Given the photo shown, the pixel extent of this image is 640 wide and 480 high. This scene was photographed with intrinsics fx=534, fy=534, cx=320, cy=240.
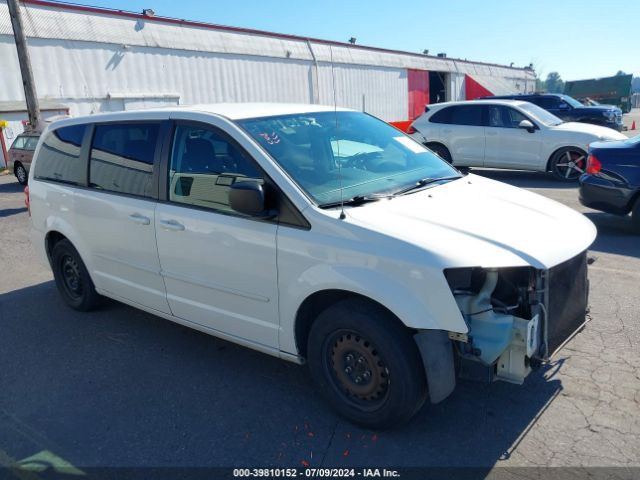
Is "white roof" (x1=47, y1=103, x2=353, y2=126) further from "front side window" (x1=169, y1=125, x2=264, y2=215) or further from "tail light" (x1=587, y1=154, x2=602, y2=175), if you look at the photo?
"tail light" (x1=587, y1=154, x2=602, y2=175)

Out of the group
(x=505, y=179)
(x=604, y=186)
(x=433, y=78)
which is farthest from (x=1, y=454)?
(x=433, y=78)

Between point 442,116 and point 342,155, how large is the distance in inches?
369

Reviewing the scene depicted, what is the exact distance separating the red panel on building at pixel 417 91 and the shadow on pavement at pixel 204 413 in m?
33.2

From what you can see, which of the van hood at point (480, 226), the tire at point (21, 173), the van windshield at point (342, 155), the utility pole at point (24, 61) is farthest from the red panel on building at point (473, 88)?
the van hood at point (480, 226)

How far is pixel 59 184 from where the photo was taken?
4820 mm

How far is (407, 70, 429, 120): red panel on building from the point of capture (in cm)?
3556

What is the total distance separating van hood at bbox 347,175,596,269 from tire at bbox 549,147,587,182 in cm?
810

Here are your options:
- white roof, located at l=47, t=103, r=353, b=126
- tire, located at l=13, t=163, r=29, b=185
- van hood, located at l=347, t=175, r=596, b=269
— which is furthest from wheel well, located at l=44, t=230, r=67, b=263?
tire, located at l=13, t=163, r=29, b=185

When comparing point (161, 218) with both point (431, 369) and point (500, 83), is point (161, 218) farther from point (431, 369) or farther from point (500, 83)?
point (500, 83)

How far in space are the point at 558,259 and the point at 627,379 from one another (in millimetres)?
1248

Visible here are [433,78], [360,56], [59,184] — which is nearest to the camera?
[59,184]

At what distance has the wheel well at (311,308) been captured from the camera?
10.0 ft

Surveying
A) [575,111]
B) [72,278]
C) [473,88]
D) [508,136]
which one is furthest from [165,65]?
[473,88]

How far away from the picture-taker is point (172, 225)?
369cm
